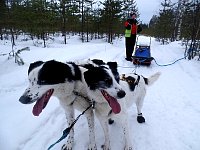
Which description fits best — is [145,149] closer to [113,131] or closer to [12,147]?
[113,131]

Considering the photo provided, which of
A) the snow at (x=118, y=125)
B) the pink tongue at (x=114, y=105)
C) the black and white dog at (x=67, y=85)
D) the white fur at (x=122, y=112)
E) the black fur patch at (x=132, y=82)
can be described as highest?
the black and white dog at (x=67, y=85)

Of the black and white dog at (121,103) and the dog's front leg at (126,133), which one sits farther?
A: the dog's front leg at (126,133)

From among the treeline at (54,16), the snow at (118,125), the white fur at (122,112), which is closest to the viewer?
the white fur at (122,112)

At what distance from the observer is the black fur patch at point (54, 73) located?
6.93ft

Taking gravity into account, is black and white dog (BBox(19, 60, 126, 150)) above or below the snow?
above

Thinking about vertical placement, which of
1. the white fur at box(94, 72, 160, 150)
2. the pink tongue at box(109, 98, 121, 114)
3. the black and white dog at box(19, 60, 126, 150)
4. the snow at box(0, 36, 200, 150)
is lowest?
the snow at box(0, 36, 200, 150)

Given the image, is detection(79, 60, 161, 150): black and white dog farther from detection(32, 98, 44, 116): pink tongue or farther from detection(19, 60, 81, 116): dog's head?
detection(32, 98, 44, 116): pink tongue

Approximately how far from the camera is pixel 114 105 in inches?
92.9

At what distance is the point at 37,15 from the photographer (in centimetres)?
1844

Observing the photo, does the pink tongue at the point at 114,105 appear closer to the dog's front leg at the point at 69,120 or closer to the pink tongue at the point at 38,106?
the dog's front leg at the point at 69,120

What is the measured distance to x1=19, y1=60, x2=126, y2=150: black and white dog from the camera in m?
2.10

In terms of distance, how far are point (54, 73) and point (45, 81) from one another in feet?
0.42

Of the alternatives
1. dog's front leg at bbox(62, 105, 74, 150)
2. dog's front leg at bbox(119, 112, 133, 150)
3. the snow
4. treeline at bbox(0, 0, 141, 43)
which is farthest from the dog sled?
treeline at bbox(0, 0, 141, 43)

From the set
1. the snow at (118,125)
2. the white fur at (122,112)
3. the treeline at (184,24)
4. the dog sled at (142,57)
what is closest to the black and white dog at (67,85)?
the white fur at (122,112)
